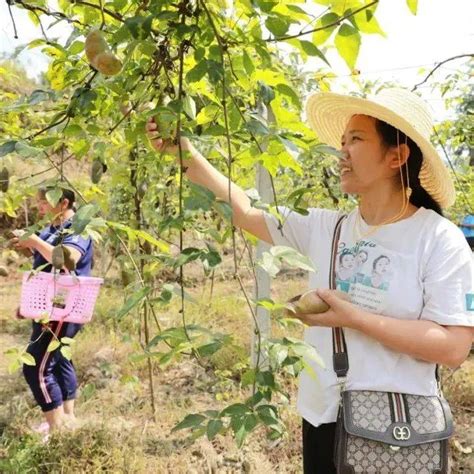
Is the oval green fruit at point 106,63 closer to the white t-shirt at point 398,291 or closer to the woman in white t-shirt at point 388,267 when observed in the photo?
the woman in white t-shirt at point 388,267

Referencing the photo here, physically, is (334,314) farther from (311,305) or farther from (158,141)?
(158,141)

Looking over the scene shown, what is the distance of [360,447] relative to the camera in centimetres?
110

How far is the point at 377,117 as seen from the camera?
1177 mm

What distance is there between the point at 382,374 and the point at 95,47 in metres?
0.80

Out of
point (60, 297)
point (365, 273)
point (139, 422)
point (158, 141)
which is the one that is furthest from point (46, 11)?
point (139, 422)

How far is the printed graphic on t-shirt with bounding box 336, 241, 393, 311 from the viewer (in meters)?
1.13

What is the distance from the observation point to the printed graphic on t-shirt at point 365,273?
113cm

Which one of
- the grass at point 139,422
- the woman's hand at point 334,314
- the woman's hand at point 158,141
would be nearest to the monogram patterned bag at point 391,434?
the woman's hand at point 334,314

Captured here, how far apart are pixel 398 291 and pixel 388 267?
5 centimetres

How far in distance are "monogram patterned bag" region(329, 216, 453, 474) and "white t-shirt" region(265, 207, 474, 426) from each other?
3cm

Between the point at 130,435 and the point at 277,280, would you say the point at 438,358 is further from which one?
the point at 277,280

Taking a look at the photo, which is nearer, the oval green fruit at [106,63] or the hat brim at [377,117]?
the oval green fruit at [106,63]

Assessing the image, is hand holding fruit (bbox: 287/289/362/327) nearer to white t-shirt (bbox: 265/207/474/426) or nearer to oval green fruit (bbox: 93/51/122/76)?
white t-shirt (bbox: 265/207/474/426)

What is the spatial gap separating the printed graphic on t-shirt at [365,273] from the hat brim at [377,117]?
0.24 m
